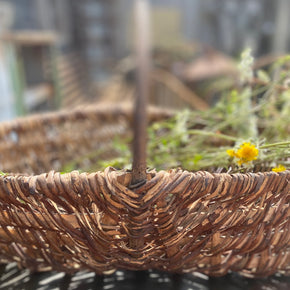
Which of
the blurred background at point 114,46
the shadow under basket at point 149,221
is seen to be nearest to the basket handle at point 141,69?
the shadow under basket at point 149,221

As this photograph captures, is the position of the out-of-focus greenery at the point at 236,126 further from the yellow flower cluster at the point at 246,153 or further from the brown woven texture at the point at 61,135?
the brown woven texture at the point at 61,135

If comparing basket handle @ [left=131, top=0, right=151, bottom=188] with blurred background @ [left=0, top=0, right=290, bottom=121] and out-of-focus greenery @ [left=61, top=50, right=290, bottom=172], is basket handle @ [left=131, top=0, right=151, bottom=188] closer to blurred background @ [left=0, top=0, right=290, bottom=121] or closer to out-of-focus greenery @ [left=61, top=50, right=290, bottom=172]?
out-of-focus greenery @ [left=61, top=50, right=290, bottom=172]

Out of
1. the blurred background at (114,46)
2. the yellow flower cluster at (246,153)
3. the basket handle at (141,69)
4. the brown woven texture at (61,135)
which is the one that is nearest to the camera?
the basket handle at (141,69)

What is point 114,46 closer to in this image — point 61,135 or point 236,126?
point 61,135

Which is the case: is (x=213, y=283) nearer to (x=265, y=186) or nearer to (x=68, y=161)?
(x=265, y=186)

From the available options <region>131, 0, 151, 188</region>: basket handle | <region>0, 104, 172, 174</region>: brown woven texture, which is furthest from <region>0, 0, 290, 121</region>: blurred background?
<region>131, 0, 151, 188</region>: basket handle

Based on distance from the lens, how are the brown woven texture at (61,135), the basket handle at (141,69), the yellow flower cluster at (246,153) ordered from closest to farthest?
1. the basket handle at (141,69)
2. the yellow flower cluster at (246,153)
3. the brown woven texture at (61,135)

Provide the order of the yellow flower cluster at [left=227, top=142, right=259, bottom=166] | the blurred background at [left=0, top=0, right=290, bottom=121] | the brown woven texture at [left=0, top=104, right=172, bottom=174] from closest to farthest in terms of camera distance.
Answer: the yellow flower cluster at [left=227, top=142, right=259, bottom=166] < the brown woven texture at [left=0, top=104, right=172, bottom=174] < the blurred background at [left=0, top=0, right=290, bottom=121]

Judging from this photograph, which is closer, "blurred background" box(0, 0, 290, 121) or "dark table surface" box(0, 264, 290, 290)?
"dark table surface" box(0, 264, 290, 290)

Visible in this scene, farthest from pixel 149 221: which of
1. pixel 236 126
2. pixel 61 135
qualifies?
pixel 61 135
